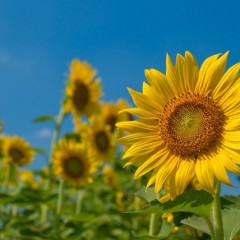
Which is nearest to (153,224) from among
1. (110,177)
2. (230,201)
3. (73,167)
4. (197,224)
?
(230,201)

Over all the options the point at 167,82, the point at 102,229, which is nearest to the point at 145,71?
the point at 167,82

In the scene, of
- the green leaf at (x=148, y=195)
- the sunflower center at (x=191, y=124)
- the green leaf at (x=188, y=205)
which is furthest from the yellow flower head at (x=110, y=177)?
the green leaf at (x=188, y=205)

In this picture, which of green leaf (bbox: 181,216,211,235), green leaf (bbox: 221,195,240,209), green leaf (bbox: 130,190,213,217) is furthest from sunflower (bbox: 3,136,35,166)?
green leaf (bbox: 130,190,213,217)

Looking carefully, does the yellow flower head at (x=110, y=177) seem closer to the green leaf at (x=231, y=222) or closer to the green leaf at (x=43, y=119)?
the green leaf at (x=43, y=119)

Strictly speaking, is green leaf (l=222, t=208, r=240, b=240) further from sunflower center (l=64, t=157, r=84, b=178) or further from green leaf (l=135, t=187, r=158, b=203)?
sunflower center (l=64, t=157, r=84, b=178)

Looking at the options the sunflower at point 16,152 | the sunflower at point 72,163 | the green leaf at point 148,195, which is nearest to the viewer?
the green leaf at point 148,195
